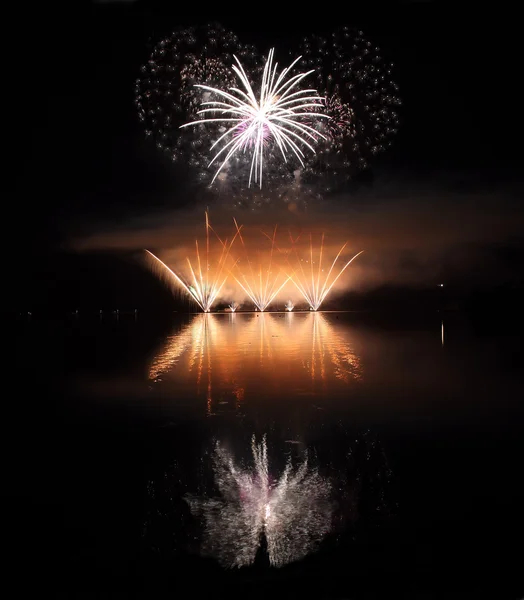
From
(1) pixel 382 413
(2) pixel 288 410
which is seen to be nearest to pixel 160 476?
(2) pixel 288 410

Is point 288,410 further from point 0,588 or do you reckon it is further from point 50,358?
point 50,358

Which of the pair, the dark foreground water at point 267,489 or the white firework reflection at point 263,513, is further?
the white firework reflection at point 263,513

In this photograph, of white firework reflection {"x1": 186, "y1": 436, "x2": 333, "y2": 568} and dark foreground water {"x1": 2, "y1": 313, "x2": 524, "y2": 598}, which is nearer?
dark foreground water {"x1": 2, "y1": 313, "x2": 524, "y2": 598}

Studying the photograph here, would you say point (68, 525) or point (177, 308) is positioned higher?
point (177, 308)

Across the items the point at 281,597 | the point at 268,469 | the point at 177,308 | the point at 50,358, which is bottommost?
the point at 281,597

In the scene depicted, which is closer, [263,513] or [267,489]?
[263,513]
